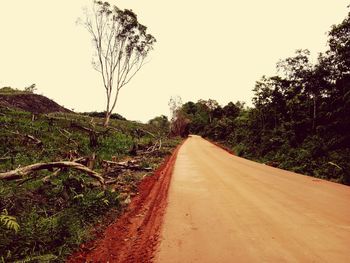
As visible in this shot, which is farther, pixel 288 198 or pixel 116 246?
pixel 288 198

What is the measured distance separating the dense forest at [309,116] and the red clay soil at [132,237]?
30.6ft

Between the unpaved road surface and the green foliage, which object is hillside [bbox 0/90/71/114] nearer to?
the unpaved road surface

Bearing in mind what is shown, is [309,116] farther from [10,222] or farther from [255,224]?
[10,222]

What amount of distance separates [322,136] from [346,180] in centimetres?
688

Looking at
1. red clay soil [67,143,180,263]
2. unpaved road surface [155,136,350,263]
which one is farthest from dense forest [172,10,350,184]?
red clay soil [67,143,180,263]

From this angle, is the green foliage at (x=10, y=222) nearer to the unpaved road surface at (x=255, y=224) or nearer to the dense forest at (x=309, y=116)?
the unpaved road surface at (x=255, y=224)

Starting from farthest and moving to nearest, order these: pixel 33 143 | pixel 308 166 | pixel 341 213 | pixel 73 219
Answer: pixel 308 166, pixel 33 143, pixel 341 213, pixel 73 219

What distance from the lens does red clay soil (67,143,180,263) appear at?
4.50 metres

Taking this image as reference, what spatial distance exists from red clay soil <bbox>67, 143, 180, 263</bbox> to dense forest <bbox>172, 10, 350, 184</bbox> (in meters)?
9.32

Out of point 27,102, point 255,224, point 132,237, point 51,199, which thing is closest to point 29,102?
point 27,102

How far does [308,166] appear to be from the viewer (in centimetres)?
1541

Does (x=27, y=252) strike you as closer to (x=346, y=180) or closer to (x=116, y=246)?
(x=116, y=246)

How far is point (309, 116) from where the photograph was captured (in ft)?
67.8

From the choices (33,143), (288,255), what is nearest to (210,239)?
(288,255)
